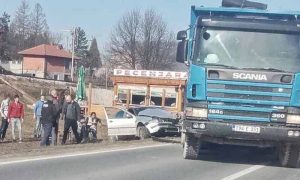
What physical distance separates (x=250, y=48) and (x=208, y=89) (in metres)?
1.23

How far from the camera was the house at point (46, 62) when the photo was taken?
364 ft

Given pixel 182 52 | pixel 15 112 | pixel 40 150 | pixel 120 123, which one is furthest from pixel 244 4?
pixel 15 112

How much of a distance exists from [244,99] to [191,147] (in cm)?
207

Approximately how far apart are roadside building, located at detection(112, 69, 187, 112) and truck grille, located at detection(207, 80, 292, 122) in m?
21.5

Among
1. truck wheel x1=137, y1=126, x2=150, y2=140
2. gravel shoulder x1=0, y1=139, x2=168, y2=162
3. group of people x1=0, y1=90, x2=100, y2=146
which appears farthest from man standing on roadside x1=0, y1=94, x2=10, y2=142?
truck wheel x1=137, y1=126, x2=150, y2=140

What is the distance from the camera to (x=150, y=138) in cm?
2402

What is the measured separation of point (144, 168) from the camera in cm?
1361

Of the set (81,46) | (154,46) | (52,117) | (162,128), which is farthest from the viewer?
(81,46)

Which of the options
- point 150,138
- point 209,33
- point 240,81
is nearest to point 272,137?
point 240,81

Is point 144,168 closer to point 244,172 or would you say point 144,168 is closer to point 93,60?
point 244,172

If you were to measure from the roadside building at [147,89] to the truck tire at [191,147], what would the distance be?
20.0m

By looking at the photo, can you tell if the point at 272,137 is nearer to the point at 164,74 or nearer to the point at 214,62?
the point at 214,62

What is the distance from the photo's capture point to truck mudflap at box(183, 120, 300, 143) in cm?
1382

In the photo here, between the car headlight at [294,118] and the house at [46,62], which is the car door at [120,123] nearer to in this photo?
the car headlight at [294,118]
